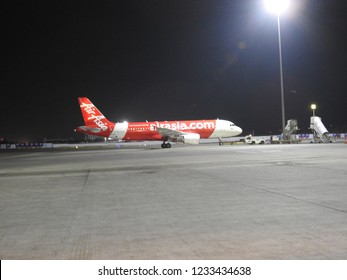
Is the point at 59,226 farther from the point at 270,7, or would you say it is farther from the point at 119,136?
the point at 119,136

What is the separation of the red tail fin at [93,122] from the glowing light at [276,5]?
78.6 feet

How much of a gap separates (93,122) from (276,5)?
86.9 feet

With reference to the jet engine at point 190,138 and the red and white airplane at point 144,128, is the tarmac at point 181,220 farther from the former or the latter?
the red and white airplane at point 144,128

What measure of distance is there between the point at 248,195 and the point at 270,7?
37.2 meters

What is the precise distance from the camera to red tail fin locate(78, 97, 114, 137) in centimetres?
5041

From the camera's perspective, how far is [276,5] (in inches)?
1645

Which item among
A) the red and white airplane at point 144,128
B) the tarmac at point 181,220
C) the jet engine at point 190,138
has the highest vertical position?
the red and white airplane at point 144,128

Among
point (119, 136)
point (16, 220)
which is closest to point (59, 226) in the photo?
point (16, 220)

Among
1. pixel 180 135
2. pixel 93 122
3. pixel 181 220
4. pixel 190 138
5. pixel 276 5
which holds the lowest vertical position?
pixel 181 220

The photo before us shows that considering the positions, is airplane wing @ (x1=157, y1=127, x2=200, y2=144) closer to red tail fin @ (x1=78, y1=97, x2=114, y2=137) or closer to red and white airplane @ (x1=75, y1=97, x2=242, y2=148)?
red and white airplane @ (x1=75, y1=97, x2=242, y2=148)

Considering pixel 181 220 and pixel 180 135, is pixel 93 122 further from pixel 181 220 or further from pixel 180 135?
pixel 181 220

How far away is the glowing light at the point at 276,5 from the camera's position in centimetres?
4172

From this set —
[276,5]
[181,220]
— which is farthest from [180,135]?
[181,220]

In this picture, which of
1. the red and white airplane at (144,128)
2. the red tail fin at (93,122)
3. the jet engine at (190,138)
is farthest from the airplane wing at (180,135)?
the red tail fin at (93,122)
